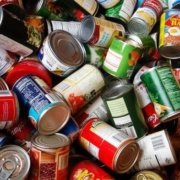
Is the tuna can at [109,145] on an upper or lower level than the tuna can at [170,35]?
lower

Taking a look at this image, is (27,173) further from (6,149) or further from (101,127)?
(101,127)

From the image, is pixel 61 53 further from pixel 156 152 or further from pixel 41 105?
pixel 156 152

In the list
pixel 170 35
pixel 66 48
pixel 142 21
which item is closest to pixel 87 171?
pixel 66 48

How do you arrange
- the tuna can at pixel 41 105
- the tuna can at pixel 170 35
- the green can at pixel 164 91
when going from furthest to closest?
1. the tuna can at pixel 170 35
2. the green can at pixel 164 91
3. the tuna can at pixel 41 105

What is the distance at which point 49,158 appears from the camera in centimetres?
127

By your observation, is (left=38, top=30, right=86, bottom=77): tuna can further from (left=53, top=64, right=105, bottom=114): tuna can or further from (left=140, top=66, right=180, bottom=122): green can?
(left=140, top=66, right=180, bottom=122): green can

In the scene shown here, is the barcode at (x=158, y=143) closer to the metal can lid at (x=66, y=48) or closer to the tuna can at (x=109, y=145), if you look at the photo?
the tuna can at (x=109, y=145)

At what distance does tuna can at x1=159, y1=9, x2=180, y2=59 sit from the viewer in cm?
159

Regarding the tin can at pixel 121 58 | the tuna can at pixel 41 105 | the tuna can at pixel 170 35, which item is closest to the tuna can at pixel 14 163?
the tuna can at pixel 41 105

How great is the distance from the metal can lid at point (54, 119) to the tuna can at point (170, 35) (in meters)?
0.51

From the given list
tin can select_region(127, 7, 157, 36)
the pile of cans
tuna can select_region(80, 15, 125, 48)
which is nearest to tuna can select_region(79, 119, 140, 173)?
the pile of cans

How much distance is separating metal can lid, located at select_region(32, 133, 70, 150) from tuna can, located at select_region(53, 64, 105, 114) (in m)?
0.15

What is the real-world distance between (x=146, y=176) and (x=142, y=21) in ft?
2.39

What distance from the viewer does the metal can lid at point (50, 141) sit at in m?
1.27
